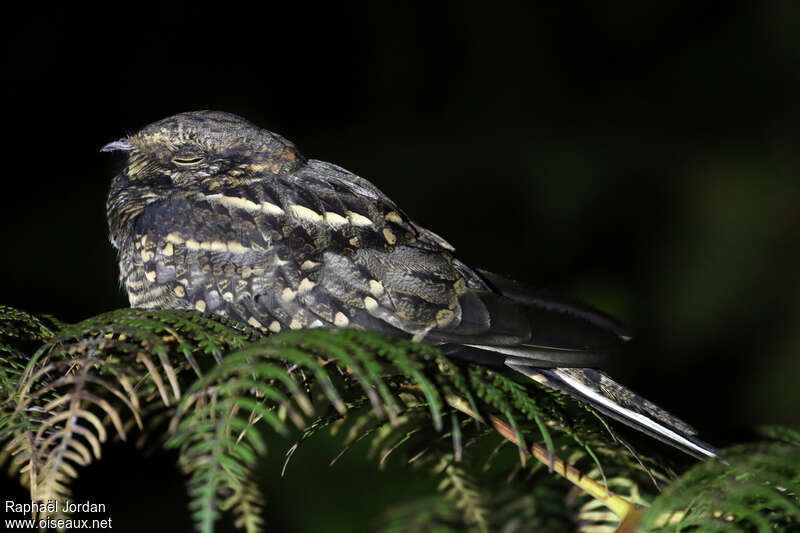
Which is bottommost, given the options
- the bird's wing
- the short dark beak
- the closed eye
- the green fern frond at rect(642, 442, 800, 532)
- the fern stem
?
the green fern frond at rect(642, 442, 800, 532)

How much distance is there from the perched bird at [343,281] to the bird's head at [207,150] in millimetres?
49

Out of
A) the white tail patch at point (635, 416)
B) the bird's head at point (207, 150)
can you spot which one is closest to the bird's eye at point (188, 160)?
the bird's head at point (207, 150)

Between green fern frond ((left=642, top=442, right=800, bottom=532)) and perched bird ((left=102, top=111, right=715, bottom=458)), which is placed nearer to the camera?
green fern frond ((left=642, top=442, right=800, bottom=532))

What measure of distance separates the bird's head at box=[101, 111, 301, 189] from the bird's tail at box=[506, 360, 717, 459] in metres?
0.84

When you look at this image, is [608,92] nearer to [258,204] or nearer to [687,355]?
[687,355]

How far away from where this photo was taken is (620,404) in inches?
56.3

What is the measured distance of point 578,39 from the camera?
3812 mm

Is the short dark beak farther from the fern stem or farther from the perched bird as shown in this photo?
the fern stem

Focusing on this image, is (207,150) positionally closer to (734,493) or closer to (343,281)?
(343,281)

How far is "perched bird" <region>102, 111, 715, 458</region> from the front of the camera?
141 cm

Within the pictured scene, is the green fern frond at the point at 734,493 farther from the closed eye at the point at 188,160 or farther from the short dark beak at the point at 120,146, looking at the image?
the short dark beak at the point at 120,146

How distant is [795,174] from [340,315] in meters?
3.01

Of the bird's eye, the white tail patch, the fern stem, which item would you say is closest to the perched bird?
the white tail patch

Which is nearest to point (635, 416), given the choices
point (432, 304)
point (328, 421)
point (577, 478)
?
point (577, 478)
